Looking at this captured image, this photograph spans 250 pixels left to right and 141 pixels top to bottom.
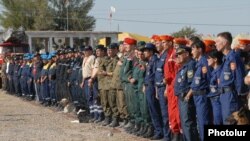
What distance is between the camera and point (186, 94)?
29.8 feet

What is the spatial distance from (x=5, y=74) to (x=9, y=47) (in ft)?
13.5

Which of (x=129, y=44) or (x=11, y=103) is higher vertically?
(x=129, y=44)

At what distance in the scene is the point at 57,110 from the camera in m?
18.0

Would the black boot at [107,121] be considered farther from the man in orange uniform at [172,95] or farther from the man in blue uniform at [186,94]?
the man in blue uniform at [186,94]

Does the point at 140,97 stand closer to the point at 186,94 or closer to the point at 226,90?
the point at 186,94

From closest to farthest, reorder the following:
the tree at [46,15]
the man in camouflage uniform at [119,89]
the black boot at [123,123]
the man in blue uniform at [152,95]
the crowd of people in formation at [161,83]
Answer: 1. the crowd of people in formation at [161,83]
2. the man in blue uniform at [152,95]
3. the man in camouflage uniform at [119,89]
4. the black boot at [123,123]
5. the tree at [46,15]

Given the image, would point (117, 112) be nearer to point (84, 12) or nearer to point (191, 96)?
point (191, 96)

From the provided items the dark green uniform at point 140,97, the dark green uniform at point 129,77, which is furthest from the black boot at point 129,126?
the dark green uniform at point 140,97

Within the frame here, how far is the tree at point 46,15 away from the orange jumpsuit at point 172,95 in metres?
58.6

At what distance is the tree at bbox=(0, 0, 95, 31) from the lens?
231ft

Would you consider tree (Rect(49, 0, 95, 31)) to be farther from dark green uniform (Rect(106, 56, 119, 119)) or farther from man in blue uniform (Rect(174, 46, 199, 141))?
man in blue uniform (Rect(174, 46, 199, 141))

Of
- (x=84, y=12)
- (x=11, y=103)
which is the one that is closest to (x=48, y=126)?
(x=11, y=103)

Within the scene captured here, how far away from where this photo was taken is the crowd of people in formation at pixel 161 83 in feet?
27.0

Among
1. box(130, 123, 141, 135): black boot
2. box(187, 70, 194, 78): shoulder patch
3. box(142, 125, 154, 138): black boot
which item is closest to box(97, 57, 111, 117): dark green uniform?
box(130, 123, 141, 135): black boot
